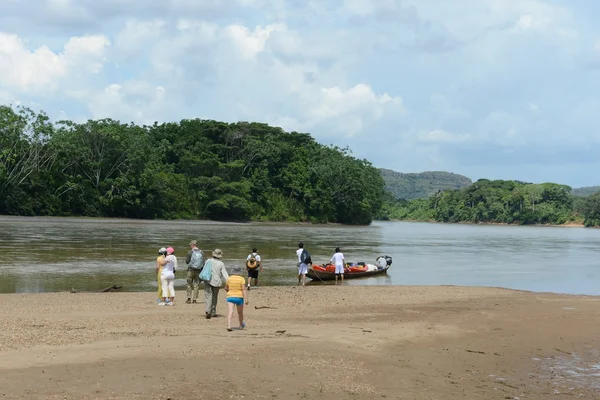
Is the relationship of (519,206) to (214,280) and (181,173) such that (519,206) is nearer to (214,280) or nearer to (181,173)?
(181,173)

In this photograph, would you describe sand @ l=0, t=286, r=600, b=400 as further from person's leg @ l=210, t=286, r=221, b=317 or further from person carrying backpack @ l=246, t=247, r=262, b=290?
person carrying backpack @ l=246, t=247, r=262, b=290

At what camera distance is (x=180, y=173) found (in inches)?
4114

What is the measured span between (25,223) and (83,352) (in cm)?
6363

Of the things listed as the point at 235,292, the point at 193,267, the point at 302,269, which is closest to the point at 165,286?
the point at 193,267

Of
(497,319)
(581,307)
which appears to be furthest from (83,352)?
(581,307)

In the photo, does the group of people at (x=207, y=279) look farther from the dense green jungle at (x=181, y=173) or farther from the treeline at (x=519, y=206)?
the treeline at (x=519, y=206)

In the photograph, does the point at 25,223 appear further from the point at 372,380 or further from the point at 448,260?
the point at 372,380

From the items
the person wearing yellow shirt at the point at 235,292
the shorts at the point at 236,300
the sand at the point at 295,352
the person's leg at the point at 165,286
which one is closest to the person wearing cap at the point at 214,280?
the sand at the point at 295,352

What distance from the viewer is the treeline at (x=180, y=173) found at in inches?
3095

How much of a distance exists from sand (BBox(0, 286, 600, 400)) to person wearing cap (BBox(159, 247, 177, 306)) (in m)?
0.37

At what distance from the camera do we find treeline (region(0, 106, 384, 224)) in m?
78.6

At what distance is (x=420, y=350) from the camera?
13250mm

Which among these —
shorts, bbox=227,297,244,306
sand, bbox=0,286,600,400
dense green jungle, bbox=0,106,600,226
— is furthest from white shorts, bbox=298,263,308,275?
dense green jungle, bbox=0,106,600,226

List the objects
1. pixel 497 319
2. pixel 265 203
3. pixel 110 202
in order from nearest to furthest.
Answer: pixel 497 319 < pixel 110 202 < pixel 265 203
